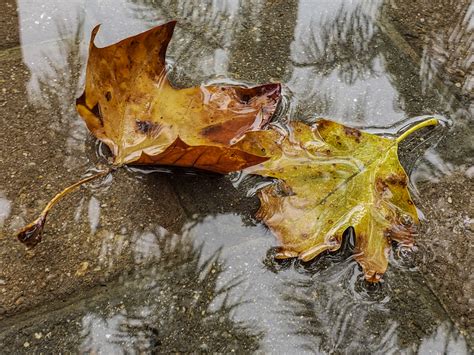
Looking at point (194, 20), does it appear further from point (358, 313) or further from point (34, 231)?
point (358, 313)

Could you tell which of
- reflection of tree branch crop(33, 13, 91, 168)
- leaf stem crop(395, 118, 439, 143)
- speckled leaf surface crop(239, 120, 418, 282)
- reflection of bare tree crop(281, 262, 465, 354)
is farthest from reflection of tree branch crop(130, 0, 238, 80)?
reflection of bare tree crop(281, 262, 465, 354)

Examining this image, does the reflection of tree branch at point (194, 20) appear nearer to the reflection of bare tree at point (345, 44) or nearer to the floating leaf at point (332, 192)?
the reflection of bare tree at point (345, 44)

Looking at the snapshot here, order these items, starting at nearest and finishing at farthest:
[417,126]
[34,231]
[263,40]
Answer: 1. [34,231]
2. [417,126]
3. [263,40]

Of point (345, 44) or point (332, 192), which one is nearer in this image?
point (332, 192)

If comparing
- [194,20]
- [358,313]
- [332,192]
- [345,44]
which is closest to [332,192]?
[332,192]

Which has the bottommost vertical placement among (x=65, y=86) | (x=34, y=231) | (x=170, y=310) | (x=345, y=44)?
(x=170, y=310)

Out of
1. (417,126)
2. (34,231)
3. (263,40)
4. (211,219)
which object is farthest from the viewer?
(263,40)

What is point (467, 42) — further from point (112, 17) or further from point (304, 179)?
point (112, 17)
